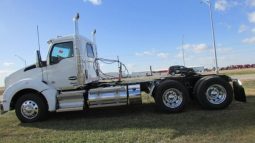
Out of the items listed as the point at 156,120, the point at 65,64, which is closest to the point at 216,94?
the point at 156,120

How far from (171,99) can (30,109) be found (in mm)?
4504

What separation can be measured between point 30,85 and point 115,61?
3187mm

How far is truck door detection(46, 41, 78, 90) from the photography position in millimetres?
12539

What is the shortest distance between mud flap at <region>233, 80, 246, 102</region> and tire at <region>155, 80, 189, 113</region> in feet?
6.26

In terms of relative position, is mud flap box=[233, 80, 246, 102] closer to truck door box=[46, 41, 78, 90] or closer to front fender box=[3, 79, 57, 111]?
truck door box=[46, 41, 78, 90]

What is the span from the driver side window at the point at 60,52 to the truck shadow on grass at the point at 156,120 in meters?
2.00

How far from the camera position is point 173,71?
14148mm

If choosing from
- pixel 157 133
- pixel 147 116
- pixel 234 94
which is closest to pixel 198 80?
pixel 234 94

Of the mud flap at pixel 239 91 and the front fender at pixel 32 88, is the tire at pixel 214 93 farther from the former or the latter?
the front fender at pixel 32 88

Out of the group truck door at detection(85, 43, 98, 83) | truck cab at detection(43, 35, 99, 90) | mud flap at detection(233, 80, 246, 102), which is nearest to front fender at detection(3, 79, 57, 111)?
truck cab at detection(43, 35, 99, 90)

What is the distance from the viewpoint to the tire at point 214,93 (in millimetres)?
12234

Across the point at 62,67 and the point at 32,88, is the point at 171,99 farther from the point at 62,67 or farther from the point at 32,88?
the point at 32,88

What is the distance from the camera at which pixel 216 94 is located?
488 inches

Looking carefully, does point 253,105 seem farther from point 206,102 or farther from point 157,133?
point 157,133
